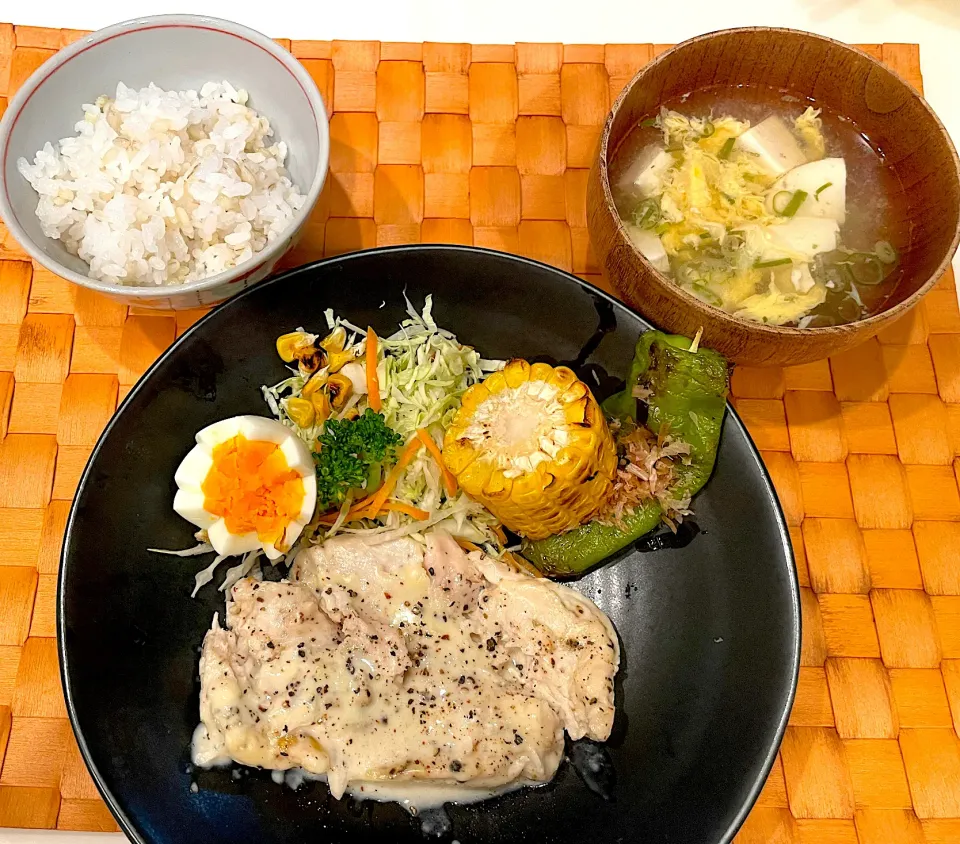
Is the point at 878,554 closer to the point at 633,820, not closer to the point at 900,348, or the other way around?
the point at 900,348

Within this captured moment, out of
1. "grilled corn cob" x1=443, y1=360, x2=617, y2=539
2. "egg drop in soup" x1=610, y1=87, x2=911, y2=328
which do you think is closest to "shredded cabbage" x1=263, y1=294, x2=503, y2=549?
"grilled corn cob" x1=443, y1=360, x2=617, y2=539

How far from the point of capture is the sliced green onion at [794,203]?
2111 millimetres

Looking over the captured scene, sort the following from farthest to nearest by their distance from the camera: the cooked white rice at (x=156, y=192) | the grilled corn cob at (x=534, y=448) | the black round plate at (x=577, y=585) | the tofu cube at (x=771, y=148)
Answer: the tofu cube at (x=771, y=148)
the cooked white rice at (x=156, y=192)
the grilled corn cob at (x=534, y=448)
the black round plate at (x=577, y=585)

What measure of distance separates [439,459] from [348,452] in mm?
259

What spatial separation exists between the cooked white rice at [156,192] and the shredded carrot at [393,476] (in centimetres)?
68

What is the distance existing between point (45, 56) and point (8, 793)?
224 cm

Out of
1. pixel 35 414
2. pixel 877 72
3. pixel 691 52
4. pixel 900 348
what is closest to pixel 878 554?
pixel 900 348

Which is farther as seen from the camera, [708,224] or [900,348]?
[900,348]

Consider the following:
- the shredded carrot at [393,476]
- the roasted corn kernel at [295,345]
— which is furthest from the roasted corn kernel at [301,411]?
the shredded carrot at [393,476]

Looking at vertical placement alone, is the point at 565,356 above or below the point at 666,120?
below

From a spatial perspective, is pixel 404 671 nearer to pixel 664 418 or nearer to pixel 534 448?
pixel 534 448

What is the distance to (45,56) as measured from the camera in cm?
257

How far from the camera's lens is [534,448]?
6.42 feet

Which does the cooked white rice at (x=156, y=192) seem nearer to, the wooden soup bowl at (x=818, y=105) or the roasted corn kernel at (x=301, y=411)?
the roasted corn kernel at (x=301, y=411)
